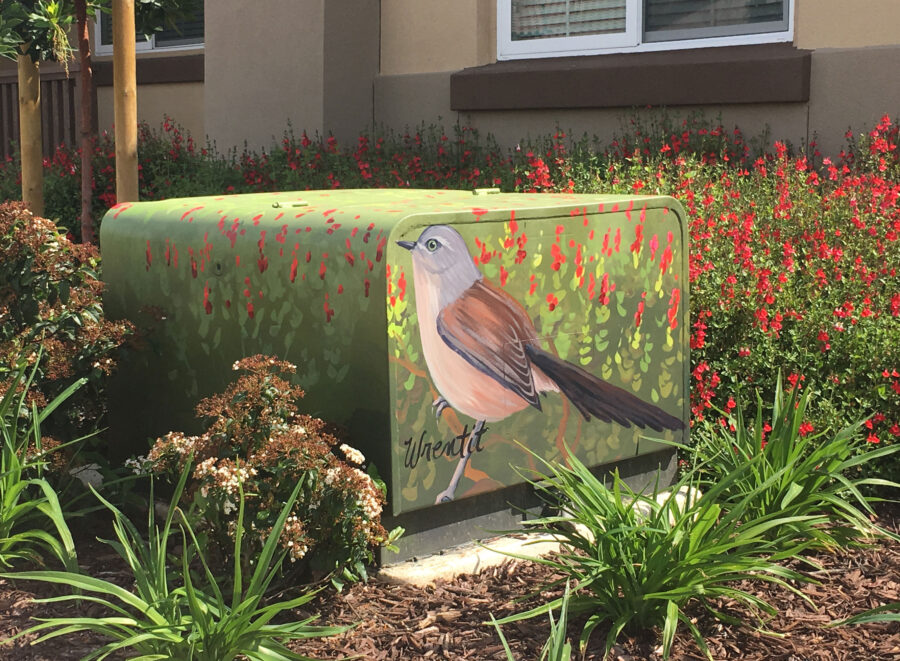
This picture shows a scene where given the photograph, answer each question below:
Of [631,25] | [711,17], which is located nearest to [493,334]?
[711,17]

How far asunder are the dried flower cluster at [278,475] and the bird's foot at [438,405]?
10.6 inches

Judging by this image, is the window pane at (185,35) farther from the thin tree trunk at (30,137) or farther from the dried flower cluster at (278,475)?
the dried flower cluster at (278,475)

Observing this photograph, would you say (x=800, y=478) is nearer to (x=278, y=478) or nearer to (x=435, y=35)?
(x=278, y=478)

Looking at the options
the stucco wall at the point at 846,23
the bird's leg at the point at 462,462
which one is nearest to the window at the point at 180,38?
the stucco wall at the point at 846,23

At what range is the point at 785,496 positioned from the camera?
350 centimetres

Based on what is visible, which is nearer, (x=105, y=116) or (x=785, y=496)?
(x=785, y=496)

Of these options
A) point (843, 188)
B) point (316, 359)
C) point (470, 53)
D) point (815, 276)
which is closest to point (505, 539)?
point (316, 359)

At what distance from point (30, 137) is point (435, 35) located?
4092 millimetres

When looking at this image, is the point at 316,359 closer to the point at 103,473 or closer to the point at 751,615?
the point at 103,473

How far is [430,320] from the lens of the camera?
3.28m

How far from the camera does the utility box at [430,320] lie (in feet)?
10.7

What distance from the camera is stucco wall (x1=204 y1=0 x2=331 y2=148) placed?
31.4 ft

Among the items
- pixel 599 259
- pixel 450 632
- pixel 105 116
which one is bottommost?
pixel 450 632

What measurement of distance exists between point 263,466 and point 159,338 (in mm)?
A: 1184
